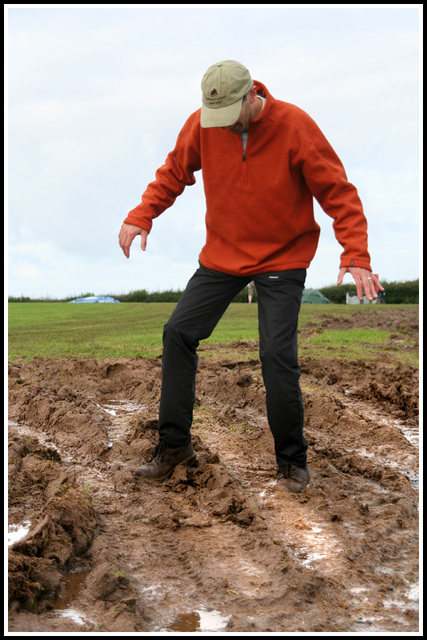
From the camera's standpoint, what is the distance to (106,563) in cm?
284

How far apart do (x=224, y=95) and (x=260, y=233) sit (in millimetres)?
830

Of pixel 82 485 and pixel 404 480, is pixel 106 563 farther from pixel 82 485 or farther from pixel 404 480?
pixel 404 480

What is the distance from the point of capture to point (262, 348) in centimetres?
394

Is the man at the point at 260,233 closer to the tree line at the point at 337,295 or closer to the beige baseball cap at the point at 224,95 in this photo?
the beige baseball cap at the point at 224,95

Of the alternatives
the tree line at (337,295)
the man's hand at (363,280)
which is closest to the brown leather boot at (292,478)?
the man's hand at (363,280)

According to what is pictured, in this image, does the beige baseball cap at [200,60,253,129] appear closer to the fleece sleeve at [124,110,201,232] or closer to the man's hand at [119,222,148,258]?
the fleece sleeve at [124,110,201,232]

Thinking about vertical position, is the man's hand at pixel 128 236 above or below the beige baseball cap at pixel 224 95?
below

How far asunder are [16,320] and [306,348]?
29.9 ft

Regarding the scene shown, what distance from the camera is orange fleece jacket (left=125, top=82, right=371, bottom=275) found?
377 centimetres

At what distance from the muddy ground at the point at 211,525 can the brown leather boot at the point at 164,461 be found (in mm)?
79

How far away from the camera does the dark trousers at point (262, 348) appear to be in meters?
3.88

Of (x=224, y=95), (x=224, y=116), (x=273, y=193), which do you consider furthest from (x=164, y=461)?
(x=224, y=95)

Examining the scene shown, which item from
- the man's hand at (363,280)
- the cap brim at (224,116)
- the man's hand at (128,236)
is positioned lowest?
the man's hand at (363,280)

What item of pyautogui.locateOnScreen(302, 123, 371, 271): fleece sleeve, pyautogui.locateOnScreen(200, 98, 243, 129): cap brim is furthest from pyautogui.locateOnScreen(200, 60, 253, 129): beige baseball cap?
pyautogui.locateOnScreen(302, 123, 371, 271): fleece sleeve
